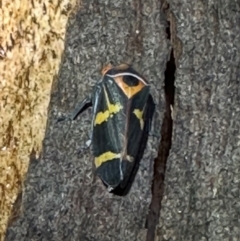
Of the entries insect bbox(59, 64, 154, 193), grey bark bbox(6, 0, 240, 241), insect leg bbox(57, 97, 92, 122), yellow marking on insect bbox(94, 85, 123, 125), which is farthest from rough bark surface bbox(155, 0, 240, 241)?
insect leg bbox(57, 97, 92, 122)

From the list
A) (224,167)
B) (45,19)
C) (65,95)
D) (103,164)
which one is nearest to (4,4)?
(45,19)

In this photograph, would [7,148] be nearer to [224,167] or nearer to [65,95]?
[65,95]

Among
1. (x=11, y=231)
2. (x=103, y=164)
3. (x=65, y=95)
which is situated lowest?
(x=11, y=231)

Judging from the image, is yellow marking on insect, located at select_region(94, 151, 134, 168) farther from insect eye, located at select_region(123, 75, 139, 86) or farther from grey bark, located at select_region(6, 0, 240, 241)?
insect eye, located at select_region(123, 75, 139, 86)

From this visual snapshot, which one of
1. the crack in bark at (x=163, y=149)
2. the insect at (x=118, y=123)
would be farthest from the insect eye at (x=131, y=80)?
the crack in bark at (x=163, y=149)

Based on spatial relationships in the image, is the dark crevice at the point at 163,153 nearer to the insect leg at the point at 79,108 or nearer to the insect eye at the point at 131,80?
the insect eye at the point at 131,80

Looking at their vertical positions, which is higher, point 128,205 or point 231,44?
point 231,44
